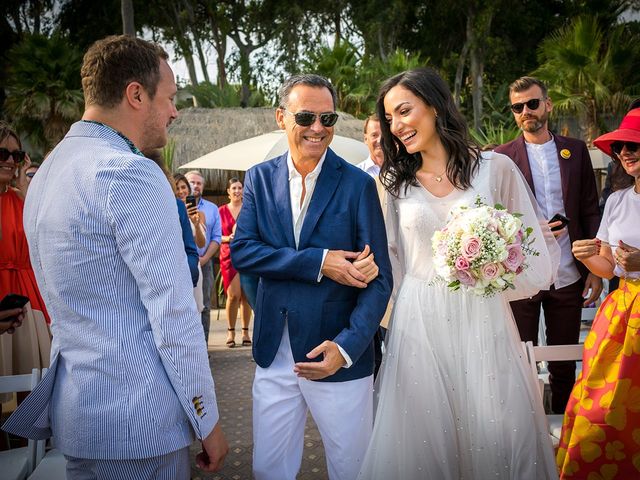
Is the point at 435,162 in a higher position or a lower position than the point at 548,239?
higher

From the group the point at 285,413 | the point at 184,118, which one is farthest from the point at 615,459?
the point at 184,118

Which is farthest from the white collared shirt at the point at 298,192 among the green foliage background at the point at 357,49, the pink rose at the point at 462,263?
the green foliage background at the point at 357,49

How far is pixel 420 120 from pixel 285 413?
1562 mm

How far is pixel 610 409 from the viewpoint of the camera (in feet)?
10.7

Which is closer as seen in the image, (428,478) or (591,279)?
(428,478)

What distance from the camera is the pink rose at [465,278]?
2.84m

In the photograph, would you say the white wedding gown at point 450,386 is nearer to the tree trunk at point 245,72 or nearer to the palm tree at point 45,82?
the palm tree at point 45,82

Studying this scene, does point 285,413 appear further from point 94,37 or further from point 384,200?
point 94,37

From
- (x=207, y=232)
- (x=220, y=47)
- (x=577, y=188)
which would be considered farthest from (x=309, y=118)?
(x=220, y=47)

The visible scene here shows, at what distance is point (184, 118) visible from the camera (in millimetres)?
20219

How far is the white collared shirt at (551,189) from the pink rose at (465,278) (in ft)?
6.66

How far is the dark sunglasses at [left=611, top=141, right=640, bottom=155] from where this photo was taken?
11.9ft

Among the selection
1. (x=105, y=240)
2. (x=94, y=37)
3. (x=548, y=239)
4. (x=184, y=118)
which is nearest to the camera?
(x=105, y=240)

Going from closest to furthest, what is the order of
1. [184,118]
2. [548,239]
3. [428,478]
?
[428,478] < [548,239] < [184,118]
